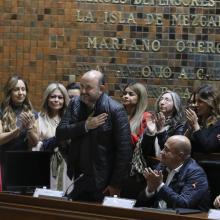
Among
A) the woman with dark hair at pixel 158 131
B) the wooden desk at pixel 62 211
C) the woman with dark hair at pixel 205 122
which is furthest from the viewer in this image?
the woman with dark hair at pixel 158 131

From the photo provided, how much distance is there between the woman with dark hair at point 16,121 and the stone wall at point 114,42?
4.45 ft

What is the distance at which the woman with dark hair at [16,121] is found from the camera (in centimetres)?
774

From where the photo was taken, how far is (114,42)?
923cm

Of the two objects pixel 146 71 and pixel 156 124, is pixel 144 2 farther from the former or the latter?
pixel 156 124

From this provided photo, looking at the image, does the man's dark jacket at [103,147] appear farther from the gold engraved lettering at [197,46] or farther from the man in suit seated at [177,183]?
the gold engraved lettering at [197,46]

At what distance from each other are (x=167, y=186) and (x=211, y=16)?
10.3 feet

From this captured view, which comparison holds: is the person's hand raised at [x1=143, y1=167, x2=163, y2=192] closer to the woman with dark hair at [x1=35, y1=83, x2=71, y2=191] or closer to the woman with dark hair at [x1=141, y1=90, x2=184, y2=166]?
the woman with dark hair at [x1=141, y1=90, x2=184, y2=166]

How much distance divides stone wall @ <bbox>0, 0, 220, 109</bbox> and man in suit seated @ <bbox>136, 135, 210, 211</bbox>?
2.51m

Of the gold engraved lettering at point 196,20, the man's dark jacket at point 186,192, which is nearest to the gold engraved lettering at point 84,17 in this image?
the gold engraved lettering at point 196,20

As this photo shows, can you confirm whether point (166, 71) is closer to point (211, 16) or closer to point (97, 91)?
point (211, 16)

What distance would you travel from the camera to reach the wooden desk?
5539 millimetres

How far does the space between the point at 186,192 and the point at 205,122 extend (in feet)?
3.67

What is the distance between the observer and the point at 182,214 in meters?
5.62

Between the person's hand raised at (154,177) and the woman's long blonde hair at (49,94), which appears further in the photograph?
the woman's long blonde hair at (49,94)
